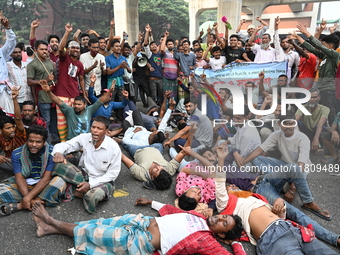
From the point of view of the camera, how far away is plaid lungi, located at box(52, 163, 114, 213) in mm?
3113

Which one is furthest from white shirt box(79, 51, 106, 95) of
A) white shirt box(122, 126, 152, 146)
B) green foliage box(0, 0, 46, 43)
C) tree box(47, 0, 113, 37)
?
tree box(47, 0, 113, 37)

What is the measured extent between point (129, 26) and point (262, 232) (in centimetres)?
1202

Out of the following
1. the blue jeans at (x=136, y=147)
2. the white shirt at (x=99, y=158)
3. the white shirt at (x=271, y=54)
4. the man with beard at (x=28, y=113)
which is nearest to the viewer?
the white shirt at (x=99, y=158)

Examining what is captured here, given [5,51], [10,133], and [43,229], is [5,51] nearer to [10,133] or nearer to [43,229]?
[10,133]

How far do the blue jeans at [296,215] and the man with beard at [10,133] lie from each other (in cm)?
322

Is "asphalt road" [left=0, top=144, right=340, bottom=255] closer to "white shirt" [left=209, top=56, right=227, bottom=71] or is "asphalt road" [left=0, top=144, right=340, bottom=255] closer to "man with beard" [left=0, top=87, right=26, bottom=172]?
"man with beard" [left=0, top=87, right=26, bottom=172]

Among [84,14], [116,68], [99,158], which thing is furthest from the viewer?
[84,14]

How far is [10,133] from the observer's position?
11.6ft

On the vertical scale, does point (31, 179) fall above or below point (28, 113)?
below

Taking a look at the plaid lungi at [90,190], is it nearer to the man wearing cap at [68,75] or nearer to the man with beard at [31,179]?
the man with beard at [31,179]

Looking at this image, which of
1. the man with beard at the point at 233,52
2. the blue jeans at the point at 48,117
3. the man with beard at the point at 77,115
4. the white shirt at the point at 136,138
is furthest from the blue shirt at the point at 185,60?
the blue jeans at the point at 48,117

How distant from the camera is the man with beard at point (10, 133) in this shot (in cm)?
354

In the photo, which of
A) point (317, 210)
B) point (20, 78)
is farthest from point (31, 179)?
point (317, 210)

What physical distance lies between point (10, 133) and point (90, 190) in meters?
1.38
